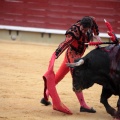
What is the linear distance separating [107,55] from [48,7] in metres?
8.33

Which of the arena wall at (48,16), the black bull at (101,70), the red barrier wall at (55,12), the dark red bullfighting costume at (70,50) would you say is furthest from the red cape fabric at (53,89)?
the red barrier wall at (55,12)

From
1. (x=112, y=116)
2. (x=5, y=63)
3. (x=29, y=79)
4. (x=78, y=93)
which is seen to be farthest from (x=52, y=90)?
(x=5, y=63)

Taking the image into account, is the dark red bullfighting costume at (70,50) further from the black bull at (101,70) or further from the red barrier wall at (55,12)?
the red barrier wall at (55,12)

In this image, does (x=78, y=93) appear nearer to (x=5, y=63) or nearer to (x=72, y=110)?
(x=72, y=110)

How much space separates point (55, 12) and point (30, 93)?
7.17 metres

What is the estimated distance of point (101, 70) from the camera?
4289 millimetres

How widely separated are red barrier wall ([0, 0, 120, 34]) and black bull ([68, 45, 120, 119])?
7.93 meters

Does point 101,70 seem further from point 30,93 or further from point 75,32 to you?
point 30,93

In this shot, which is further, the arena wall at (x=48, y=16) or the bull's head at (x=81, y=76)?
the arena wall at (x=48, y=16)

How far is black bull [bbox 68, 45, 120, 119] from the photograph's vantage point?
4250 mm

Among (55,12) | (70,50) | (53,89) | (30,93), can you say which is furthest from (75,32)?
(55,12)

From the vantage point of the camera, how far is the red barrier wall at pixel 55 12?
1224 cm

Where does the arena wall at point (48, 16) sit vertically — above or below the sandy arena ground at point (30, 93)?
above

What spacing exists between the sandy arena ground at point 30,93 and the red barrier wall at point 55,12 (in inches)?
124
